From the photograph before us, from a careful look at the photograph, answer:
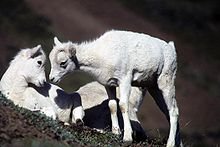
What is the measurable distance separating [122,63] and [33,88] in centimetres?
179

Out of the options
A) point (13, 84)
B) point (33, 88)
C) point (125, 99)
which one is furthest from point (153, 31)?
point (13, 84)

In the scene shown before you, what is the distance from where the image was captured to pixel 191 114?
44.8 metres

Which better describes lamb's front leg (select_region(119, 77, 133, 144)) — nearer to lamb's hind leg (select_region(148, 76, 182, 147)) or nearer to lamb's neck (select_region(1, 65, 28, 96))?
lamb's hind leg (select_region(148, 76, 182, 147))

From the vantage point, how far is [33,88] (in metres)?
16.3

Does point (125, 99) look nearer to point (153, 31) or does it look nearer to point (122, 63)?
point (122, 63)

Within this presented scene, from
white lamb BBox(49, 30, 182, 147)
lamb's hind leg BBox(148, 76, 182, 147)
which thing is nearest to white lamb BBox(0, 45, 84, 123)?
white lamb BBox(49, 30, 182, 147)

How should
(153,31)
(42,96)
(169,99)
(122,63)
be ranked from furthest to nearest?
1. (153,31)
2. (169,99)
3. (42,96)
4. (122,63)

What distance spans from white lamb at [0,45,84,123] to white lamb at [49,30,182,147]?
0.38 meters

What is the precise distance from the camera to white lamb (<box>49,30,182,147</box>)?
1590cm

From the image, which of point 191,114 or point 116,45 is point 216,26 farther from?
point 116,45

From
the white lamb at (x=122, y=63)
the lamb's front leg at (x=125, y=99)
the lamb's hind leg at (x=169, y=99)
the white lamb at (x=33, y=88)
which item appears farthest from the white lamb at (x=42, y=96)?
the lamb's front leg at (x=125, y=99)

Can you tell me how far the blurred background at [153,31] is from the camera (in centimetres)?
4359

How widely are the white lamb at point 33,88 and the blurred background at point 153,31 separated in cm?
2188

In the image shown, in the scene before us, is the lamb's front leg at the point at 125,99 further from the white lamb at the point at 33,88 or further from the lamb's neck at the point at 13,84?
the lamb's neck at the point at 13,84
